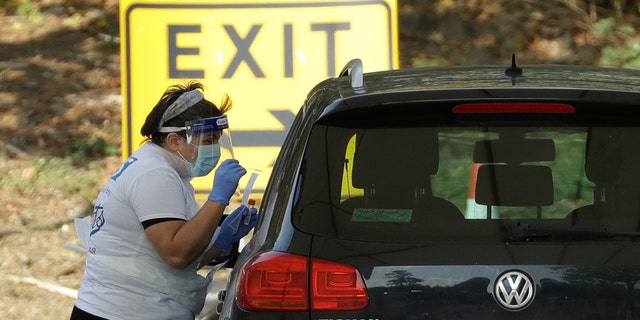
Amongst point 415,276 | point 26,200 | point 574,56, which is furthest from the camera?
point 574,56

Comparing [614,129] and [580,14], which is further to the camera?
[580,14]

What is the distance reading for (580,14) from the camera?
14953 mm

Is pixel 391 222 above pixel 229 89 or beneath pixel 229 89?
beneath

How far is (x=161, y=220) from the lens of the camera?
430 cm

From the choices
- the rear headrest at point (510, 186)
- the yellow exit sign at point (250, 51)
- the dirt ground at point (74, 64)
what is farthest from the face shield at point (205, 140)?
the dirt ground at point (74, 64)

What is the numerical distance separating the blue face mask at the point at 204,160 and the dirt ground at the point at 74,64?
4.79m

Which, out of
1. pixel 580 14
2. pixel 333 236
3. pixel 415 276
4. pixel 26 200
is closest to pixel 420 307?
pixel 415 276

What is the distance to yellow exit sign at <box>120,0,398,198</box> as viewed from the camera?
7.36 m

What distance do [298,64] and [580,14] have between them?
27.1ft

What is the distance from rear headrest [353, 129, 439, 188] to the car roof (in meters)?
Answer: 0.11

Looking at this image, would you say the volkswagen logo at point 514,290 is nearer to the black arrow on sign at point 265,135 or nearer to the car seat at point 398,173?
the car seat at point 398,173

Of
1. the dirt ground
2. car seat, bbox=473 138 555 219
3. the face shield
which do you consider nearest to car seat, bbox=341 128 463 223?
car seat, bbox=473 138 555 219

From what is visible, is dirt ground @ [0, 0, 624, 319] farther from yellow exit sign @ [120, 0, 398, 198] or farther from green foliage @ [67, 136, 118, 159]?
yellow exit sign @ [120, 0, 398, 198]

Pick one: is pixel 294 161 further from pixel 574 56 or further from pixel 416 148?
pixel 574 56
